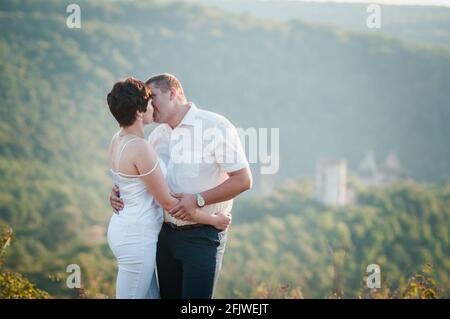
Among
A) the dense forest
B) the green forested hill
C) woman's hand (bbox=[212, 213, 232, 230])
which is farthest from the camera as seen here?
the dense forest

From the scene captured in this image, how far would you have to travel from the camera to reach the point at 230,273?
29.6m

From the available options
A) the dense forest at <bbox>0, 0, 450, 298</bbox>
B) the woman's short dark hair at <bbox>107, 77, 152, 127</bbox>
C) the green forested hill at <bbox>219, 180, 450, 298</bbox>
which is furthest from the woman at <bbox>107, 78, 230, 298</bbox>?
the green forested hill at <bbox>219, 180, 450, 298</bbox>

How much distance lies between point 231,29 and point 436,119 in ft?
58.7

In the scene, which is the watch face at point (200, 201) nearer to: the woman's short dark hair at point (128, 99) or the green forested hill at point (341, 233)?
the woman's short dark hair at point (128, 99)

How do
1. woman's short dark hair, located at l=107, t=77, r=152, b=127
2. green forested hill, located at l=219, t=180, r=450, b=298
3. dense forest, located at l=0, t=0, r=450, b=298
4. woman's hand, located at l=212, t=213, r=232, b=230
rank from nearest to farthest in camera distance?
woman's short dark hair, located at l=107, t=77, r=152, b=127
woman's hand, located at l=212, t=213, r=232, b=230
green forested hill, located at l=219, t=180, r=450, b=298
dense forest, located at l=0, t=0, r=450, b=298

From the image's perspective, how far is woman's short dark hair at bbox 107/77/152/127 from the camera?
7.69 feet

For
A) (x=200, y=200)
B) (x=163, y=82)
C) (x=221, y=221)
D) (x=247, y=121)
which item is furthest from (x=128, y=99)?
(x=247, y=121)

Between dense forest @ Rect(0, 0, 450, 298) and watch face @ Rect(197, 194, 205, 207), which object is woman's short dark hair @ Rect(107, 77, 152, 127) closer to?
watch face @ Rect(197, 194, 205, 207)

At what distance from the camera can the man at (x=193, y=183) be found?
2.44 meters

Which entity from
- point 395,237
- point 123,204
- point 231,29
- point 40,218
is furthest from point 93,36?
point 123,204

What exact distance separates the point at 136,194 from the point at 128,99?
0.39 metres

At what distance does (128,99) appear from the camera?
7.70 ft

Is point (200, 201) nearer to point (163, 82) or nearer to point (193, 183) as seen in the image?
point (193, 183)
